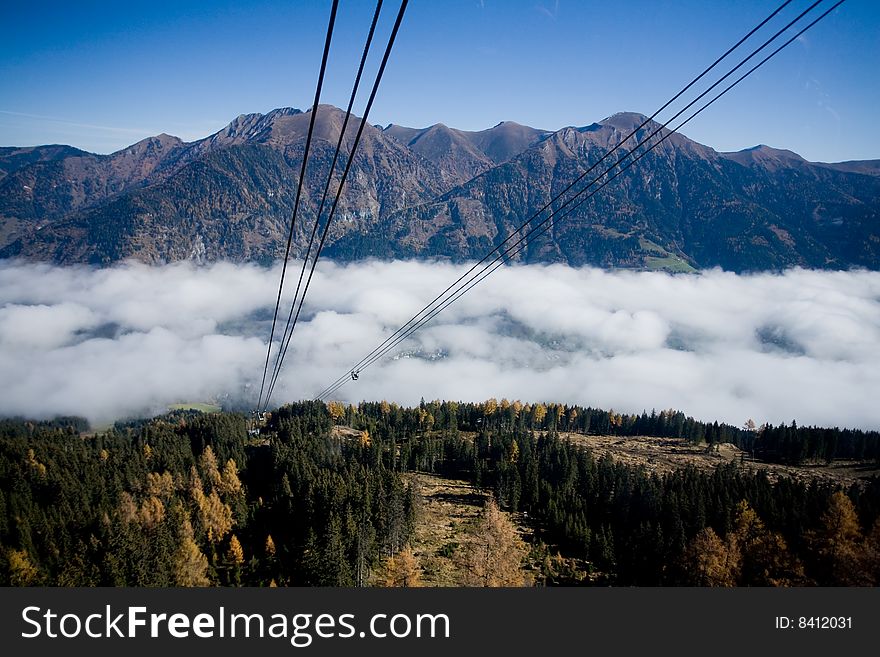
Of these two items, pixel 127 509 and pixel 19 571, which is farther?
pixel 127 509

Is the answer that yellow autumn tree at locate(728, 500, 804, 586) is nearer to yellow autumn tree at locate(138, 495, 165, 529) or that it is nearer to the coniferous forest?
the coniferous forest

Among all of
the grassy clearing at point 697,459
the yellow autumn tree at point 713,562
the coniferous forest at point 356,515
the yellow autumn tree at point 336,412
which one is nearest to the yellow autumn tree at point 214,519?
the coniferous forest at point 356,515

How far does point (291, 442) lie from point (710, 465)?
361ft

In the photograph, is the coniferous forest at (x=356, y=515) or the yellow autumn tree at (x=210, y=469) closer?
the coniferous forest at (x=356, y=515)

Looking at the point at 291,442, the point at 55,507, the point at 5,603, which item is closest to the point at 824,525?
the point at 5,603

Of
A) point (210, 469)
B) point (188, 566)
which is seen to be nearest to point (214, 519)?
point (210, 469)

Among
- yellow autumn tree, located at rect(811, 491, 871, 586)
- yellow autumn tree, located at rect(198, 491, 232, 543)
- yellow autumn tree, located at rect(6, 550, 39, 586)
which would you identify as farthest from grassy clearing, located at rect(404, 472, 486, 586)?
yellow autumn tree, located at rect(6, 550, 39, 586)

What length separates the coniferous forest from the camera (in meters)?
49.0

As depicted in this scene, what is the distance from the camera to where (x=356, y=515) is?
60.7 m

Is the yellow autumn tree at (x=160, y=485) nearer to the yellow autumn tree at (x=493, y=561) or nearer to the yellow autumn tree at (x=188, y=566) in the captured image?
the yellow autumn tree at (x=188, y=566)

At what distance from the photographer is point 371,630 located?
1419 cm

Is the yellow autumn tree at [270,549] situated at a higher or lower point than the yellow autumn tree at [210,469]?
lower

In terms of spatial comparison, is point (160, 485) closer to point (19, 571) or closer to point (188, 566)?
point (19, 571)

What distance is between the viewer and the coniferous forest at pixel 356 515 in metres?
49.0
